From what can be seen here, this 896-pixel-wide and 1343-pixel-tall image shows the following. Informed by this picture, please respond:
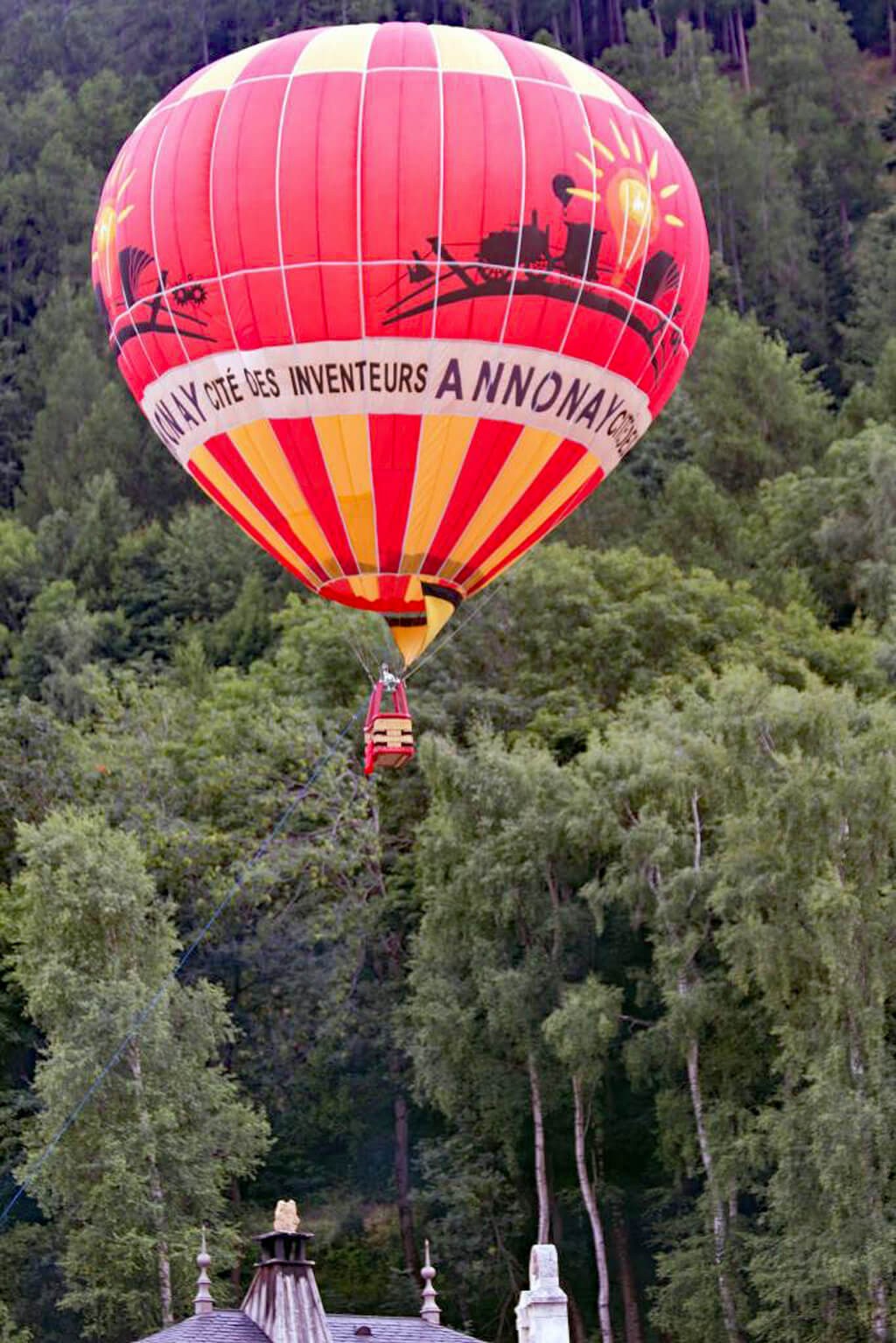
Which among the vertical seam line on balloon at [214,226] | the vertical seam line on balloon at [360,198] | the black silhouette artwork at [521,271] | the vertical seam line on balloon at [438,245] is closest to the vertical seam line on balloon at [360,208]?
the vertical seam line on balloon at [360,198]

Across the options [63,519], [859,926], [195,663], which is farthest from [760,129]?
[859,926]

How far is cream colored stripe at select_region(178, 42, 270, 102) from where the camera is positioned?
32.7m

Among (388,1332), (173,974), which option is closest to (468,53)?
(388,1332)

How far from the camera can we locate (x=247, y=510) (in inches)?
1332

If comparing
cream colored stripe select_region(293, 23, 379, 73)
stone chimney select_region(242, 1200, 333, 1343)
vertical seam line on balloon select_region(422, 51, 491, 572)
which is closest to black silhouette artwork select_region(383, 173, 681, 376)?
vertical seam line on balloon select_region(422, 51, 491, 572)

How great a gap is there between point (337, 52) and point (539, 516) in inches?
216

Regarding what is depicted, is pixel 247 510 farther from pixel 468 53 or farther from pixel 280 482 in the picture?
pixel 468 53

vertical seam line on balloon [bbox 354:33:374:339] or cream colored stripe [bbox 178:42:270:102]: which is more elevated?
cream colored stripe [bbox 178:42:270:102]

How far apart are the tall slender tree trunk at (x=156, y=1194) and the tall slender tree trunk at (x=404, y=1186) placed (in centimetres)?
683

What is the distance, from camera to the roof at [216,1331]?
36.4m

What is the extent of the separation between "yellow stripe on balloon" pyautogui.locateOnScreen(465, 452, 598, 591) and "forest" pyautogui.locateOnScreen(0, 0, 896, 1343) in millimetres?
12351

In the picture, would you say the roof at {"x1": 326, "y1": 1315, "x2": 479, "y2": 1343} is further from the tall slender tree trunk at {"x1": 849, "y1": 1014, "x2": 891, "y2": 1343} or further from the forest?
the forest

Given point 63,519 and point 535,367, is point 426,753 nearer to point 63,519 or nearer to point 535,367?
point 535,367

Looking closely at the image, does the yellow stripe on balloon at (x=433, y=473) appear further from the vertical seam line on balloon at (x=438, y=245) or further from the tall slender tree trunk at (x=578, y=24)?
the tall slender tree trunk at (x=578, y=24)
